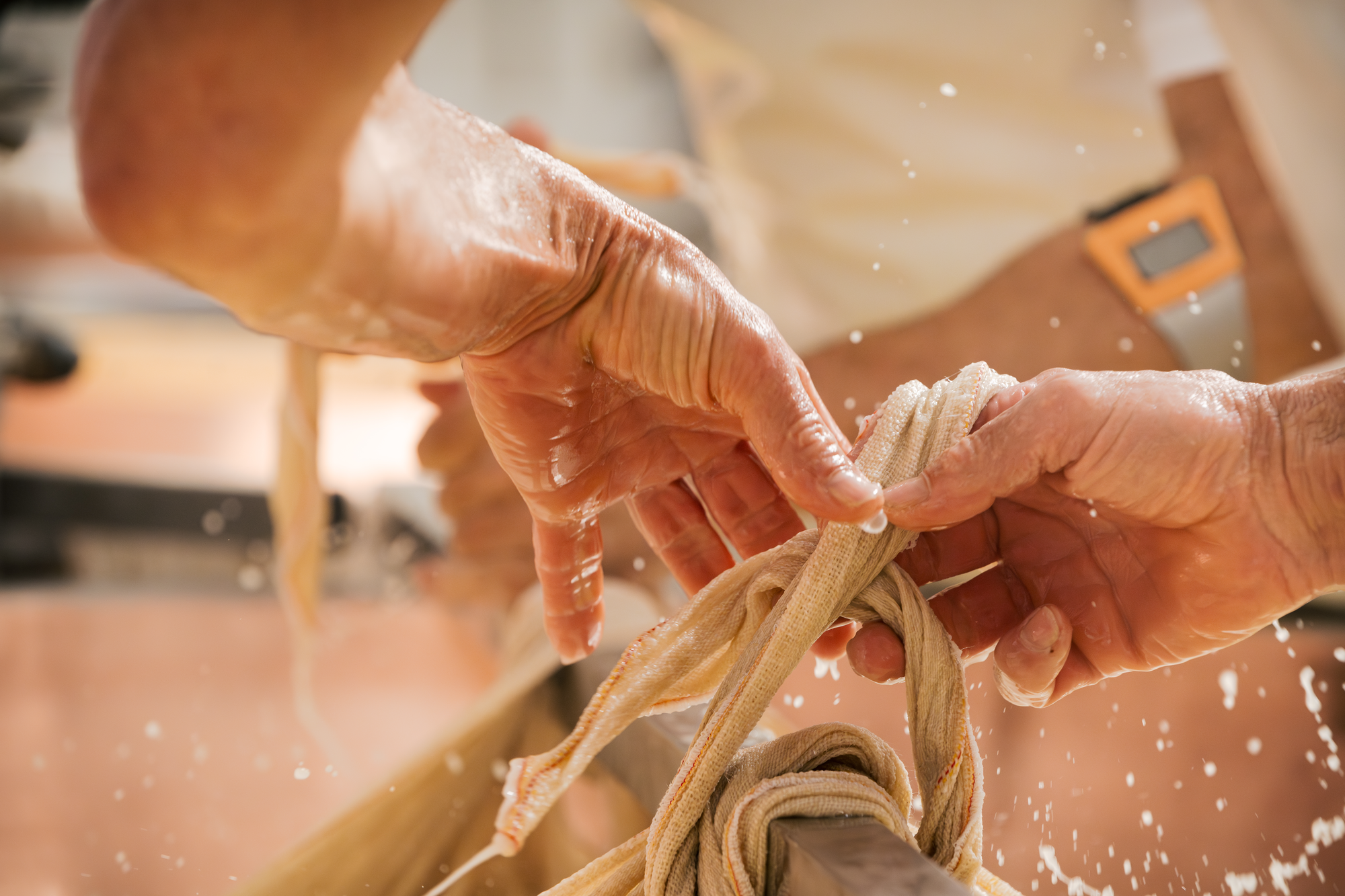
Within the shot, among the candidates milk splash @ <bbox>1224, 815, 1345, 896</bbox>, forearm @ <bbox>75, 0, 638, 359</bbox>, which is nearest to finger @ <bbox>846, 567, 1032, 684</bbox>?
forearm @ <bbox>75, 0, 638, 359</bbox>

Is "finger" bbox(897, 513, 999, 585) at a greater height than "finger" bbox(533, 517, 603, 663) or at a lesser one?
greater

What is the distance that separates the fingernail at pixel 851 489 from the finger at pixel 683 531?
22 centimetres

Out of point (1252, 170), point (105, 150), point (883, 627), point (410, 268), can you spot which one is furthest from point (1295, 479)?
point (1252, 170)

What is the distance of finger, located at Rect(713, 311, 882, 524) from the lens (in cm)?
47

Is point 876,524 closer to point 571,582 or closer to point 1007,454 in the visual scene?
point 1007,454

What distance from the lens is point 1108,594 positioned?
616 millimetres

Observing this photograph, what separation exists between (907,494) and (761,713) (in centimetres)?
14

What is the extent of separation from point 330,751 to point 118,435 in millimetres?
985

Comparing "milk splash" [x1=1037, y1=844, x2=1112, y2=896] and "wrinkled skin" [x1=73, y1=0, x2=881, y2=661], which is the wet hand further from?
"milk splash" [x1=1037, y1=844, x2=1112, y2=896]

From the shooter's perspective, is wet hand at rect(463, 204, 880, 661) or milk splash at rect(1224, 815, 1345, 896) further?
milk splash at rect(1224, 815, 1345, 896)

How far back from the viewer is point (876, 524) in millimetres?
472

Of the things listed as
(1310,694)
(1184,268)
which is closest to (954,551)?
(1310,694)

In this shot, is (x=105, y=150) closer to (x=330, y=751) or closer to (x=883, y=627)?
(x=883, y=627)

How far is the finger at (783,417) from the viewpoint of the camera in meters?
0.47
